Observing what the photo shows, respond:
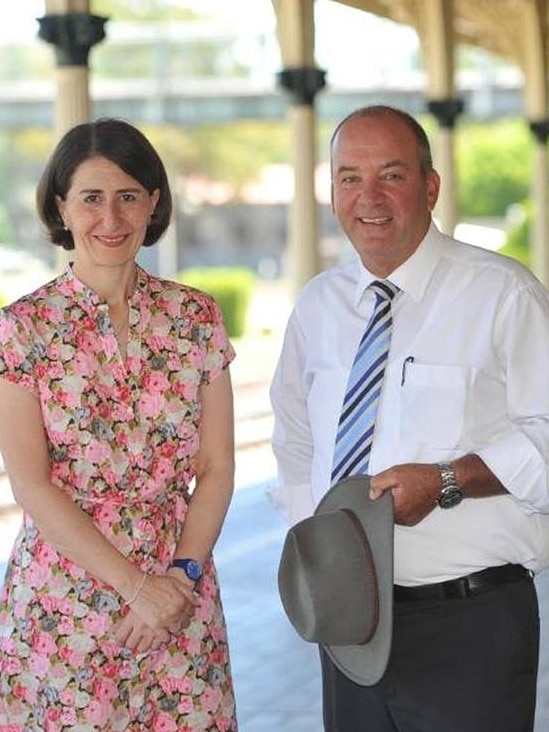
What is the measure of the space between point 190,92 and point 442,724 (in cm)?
4061

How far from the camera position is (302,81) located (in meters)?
12.4

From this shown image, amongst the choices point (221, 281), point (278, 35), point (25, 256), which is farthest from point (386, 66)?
point (278, 35)

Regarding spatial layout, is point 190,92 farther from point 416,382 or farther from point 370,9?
point 416,382

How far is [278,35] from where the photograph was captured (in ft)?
41.0

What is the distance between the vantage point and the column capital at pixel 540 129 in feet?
66.1

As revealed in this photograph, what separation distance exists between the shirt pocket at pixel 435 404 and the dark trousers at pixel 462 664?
279 millimetres

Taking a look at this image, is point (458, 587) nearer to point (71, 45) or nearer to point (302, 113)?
point (71, 45)

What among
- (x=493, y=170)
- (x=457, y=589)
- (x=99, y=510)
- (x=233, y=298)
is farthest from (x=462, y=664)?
(x=493, y=170)

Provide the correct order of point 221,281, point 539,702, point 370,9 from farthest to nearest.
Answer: point 221,281, point 370,9, point 539,702

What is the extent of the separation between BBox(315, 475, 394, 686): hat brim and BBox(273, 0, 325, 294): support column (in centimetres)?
1004

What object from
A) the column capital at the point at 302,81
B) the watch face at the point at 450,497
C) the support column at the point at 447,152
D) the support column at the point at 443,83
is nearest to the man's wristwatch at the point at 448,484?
the watch face at the point at 450,497

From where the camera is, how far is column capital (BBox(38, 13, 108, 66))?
8.66 m

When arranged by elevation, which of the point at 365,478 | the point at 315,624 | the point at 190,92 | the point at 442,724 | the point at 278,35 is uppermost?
the point at 190,92

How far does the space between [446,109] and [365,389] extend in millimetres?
14300
